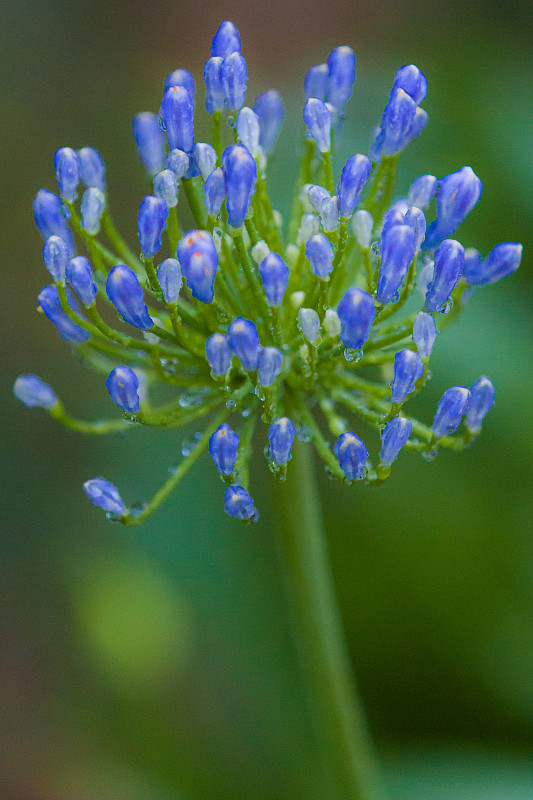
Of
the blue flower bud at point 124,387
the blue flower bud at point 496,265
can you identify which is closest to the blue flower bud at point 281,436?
the blue flower bud at point 124,387

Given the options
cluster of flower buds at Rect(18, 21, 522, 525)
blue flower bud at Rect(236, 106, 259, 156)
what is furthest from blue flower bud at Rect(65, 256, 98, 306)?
blue flower bud at Rect(236, 106, 259, 156)

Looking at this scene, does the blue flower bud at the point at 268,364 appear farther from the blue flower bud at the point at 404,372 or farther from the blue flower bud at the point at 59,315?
the blue flower bud at the point at 59,315

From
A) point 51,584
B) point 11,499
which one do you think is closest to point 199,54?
point 11,499

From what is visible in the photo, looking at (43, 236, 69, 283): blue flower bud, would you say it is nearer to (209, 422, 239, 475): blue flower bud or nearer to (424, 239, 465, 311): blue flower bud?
(209, 422, 239, 475): blue flower bud

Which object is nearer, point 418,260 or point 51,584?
point 418,260

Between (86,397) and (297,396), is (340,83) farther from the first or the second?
(86,397)

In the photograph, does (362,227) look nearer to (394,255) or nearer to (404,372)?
(394,255)

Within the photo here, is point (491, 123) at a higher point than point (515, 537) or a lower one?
higher

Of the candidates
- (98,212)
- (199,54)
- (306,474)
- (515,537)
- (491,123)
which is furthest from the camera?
(199,54)
